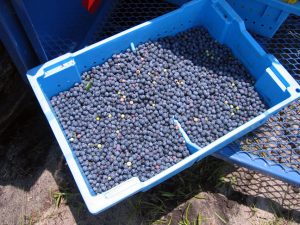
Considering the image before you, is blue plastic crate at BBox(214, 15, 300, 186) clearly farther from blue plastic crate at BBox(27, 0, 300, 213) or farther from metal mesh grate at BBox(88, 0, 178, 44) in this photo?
metal mesh grate at BBox(88, 0, 178, 44)

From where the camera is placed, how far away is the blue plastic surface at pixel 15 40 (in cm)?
114

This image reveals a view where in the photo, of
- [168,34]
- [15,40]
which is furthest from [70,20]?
[168,34]

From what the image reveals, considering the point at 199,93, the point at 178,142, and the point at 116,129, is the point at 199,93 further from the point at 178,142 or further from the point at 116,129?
the point at 116,129

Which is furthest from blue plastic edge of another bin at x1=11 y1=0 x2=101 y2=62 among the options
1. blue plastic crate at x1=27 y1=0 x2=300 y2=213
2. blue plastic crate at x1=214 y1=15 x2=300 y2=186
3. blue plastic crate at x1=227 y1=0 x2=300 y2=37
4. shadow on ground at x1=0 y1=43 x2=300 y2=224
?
blue plastic crate at x1=214 y1=15 x2=300 y2=186

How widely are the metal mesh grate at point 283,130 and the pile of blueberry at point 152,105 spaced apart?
17cm

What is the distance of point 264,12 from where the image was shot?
1560mm

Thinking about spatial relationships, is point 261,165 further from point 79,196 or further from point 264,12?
point 79,196

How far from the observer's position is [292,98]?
132 cm

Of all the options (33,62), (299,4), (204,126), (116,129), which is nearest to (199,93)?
(204,126)

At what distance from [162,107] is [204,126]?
18cm

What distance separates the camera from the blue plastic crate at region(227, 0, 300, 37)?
1.48 m

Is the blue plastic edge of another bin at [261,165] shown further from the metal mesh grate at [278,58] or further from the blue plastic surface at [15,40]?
the blue plastic surface at [15,40]

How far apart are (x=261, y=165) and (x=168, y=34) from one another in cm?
69

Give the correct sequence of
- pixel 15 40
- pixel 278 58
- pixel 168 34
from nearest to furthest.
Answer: pixel 15 40, pixel 168 34, pixel 278 58
